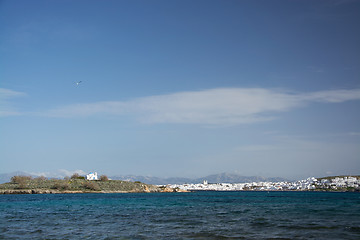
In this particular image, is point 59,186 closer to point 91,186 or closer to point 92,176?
point 91,186

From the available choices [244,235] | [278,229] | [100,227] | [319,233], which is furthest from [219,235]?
[100,227]

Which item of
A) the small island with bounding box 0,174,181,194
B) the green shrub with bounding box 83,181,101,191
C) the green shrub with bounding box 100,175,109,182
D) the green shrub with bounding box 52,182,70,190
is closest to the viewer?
the small island with bounding box 0,174,181,194

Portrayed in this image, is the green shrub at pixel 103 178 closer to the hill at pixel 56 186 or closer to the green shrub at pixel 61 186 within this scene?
the hill at pixel 56 186

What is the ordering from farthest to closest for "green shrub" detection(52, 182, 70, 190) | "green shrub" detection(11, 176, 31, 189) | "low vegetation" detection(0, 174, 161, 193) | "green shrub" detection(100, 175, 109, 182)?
"green shrub" detection(100, 175, 109, 182), "green shrub" detection(52, 182, 70, 190), "green shrub" detection(11, 176, 31, 189), "low vegetation" detection(0, 174, 161, 193)

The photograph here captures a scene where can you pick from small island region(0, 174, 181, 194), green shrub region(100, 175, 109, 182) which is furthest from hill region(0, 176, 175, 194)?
green shrub region(100, 175, 109, 182)

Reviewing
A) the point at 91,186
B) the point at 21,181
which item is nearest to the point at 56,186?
the point at 21,181

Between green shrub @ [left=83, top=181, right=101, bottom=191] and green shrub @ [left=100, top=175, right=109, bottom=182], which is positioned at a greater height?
green shrub @ [left=100, top=175, right=109, bottom=182]

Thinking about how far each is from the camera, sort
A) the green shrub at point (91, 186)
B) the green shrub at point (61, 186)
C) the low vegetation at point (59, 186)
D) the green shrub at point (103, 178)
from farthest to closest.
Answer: the green shrub at point (103, 178) → the green shrub at point (91, 186) → the green shrub at point (61, 186) → the low vegetation at point (59, 186)

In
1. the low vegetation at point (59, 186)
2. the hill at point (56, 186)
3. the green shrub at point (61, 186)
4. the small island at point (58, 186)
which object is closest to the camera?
the small island at point (58, 186)

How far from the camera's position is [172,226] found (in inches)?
1033

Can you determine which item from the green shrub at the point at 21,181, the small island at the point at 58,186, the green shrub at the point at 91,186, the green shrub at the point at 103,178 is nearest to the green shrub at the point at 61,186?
the small island at the point at 58,186

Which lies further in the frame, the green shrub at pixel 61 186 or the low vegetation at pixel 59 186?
the green shrub at pixel 61 186

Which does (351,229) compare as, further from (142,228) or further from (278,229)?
(142,228)

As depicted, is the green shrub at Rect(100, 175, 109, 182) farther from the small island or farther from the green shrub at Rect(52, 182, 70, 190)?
the green shrub at Rect(52, 182, 70, 190)
